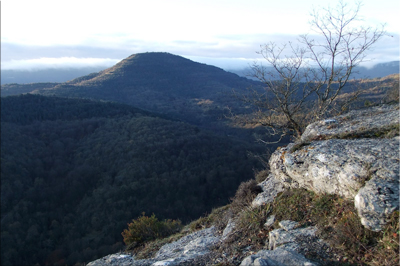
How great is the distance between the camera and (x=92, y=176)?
3862cm

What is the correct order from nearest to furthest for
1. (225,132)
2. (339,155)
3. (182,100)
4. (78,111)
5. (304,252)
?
(304,252), (339,155), (78,111), (225,132), (182,100)

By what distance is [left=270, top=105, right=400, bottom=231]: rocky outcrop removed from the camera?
3506 mm

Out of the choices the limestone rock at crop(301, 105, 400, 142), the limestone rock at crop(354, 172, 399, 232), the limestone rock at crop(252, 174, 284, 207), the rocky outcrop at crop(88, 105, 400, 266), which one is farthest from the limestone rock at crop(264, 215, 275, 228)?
the limestone rock at crop(301, 105, 400, 142)

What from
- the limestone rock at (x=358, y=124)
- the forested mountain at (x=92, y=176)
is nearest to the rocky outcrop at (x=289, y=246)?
the limestone rock at (x=358, y=124)

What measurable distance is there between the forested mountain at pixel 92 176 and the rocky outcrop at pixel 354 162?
1530 centimetres

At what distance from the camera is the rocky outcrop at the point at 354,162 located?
3506 mm

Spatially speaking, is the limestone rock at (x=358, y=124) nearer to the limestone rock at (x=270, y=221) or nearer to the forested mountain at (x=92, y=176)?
the limestone rock at (x=270, y=221)

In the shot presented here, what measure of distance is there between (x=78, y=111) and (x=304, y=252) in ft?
202

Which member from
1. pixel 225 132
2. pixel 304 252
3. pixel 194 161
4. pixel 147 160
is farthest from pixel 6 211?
pixel 225 132

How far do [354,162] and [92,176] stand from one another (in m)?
39.5

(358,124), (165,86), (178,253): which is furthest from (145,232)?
(165,86)

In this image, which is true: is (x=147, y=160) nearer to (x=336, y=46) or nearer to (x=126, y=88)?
(x=336, y=46)

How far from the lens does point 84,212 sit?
3159cm

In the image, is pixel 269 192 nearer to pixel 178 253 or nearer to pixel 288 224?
pixel 288 224
